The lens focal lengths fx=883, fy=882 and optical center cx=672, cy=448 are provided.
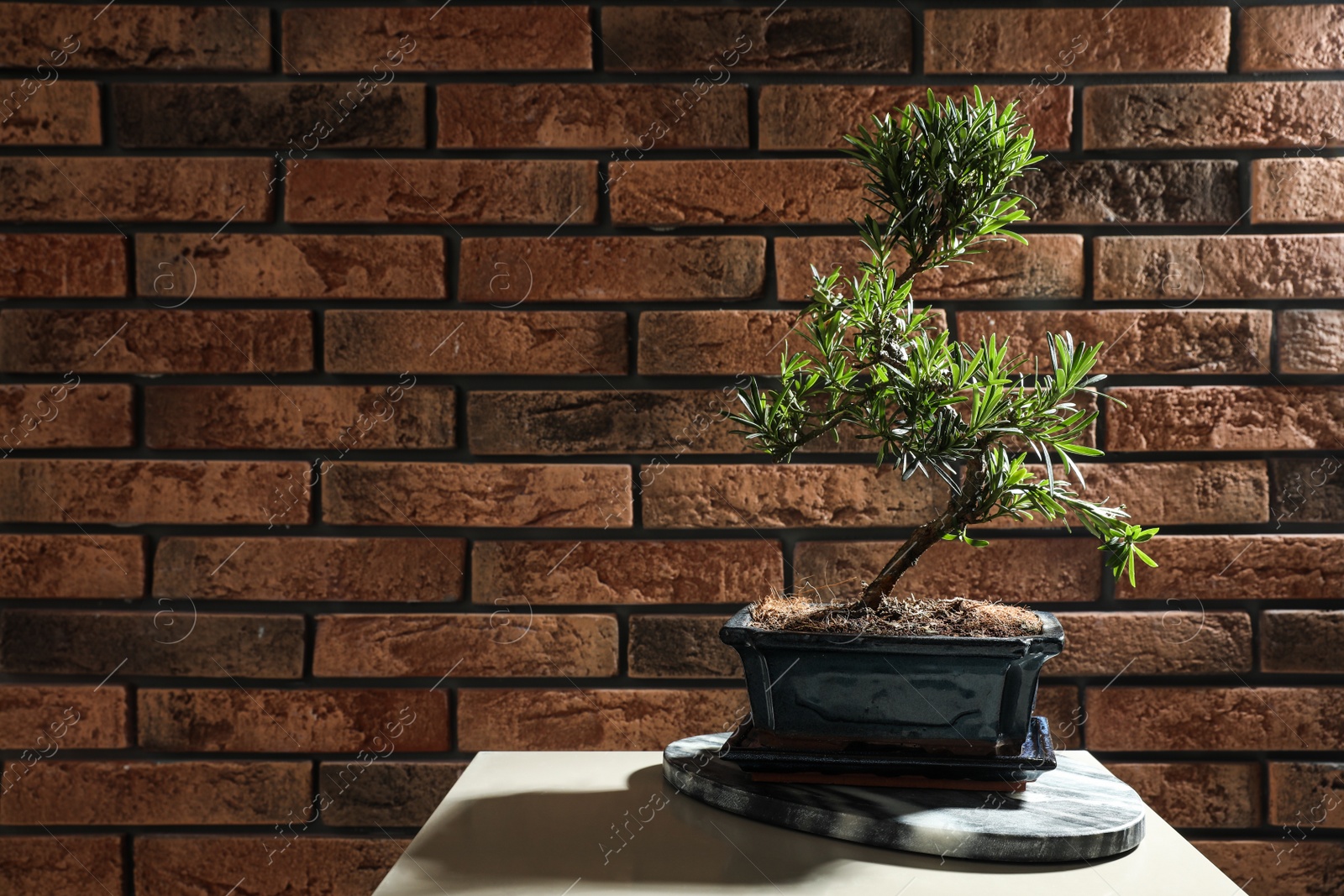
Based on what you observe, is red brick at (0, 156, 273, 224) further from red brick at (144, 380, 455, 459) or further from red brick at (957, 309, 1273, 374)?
red brick at (957, 309, 1273, 374)

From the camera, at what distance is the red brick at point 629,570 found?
3.57 ft

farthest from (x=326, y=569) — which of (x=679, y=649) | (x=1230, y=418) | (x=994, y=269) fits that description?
(x=1230, y=418)

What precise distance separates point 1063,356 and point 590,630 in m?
0.64

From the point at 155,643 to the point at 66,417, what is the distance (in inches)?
11.9

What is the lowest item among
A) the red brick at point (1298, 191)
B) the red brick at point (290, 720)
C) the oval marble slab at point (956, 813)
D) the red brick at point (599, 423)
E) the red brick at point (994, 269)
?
the red brick at point (290, 720)

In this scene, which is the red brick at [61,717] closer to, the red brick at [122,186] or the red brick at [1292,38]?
the red brick at [122,186]

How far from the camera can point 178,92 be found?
3.57 feet

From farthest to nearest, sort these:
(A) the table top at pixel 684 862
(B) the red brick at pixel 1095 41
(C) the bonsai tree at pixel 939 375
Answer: (B) the red brick at pixel 1095 41 < (C) the bonsai tree at pixel 939 375 < (A) the table top at pixel 684 862

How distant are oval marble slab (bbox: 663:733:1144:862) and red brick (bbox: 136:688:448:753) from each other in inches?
17.3

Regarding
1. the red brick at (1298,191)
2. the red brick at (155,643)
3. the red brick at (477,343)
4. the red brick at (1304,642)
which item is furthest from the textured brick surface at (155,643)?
the red brick at (1298,191)

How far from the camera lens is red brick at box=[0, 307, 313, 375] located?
1.09 m

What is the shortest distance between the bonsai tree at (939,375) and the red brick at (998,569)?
Result: 0.29 meters

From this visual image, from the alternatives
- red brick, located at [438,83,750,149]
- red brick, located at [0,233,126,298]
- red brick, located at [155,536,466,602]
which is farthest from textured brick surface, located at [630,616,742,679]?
red brick, located at [0,233,126,298]

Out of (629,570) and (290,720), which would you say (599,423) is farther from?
(290,720)
